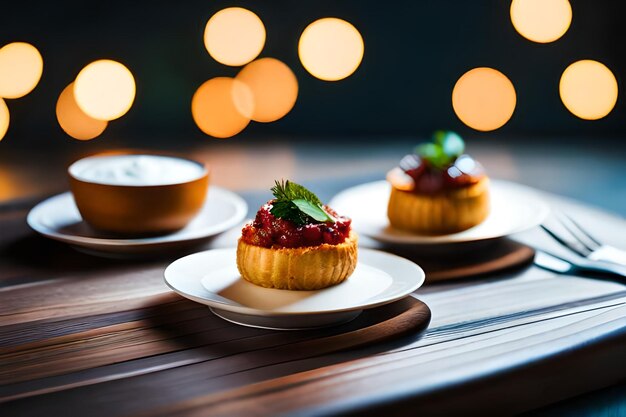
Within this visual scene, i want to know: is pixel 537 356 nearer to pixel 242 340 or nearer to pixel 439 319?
pixel 439 319

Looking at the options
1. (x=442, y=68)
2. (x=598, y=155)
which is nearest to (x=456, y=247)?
(x=598, y=155)

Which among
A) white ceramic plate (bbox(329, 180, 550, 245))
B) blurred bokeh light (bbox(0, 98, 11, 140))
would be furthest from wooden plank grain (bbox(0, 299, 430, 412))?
blurred bokeh light (bbox(0, 98, 11, 140))

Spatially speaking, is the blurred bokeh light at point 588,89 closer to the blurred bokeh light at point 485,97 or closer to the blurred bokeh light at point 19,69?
the blurred bokeh light at point 485,97

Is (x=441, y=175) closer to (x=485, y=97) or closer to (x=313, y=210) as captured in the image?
(x=313, y=210)

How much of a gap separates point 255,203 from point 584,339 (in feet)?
2.57

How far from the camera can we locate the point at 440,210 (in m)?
1.30

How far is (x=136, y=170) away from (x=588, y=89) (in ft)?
5.86

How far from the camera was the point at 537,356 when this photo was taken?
87cm

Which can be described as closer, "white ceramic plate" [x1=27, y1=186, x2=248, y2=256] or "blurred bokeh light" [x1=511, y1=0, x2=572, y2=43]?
"white ceramic plate" [x1=27, y1=186, x2=248, y2=256]

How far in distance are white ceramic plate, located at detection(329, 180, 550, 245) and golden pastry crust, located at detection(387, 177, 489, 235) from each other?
1 cm

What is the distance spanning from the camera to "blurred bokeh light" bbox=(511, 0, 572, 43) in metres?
2.57

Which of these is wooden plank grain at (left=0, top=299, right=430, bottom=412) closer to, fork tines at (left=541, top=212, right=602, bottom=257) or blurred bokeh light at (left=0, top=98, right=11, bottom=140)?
fork tines at (left=541, top=212, right=602, bottom=257)

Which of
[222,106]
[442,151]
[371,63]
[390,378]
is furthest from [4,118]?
[390,378]

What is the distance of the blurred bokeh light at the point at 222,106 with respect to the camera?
8.20 ft
